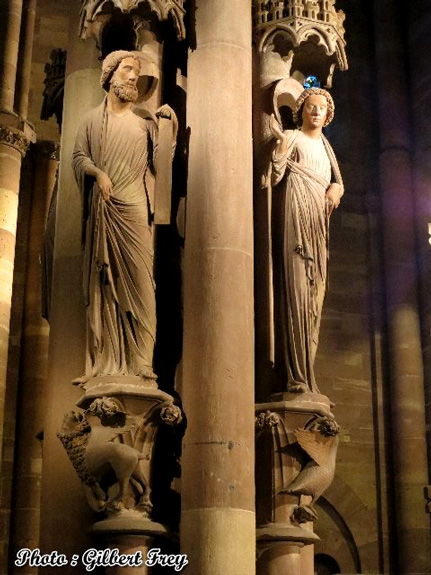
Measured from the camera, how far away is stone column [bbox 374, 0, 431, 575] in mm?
14047

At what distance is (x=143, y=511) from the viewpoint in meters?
5.85

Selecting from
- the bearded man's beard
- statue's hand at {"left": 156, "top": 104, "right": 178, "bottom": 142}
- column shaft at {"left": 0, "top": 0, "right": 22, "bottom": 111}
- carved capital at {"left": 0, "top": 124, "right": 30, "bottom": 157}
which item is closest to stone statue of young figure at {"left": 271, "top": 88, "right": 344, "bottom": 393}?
statue's hand at {"left": 156, "top": 104, "right": 178, "bottom": 142}

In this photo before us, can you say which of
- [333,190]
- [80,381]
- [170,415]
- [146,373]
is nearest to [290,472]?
[170,415]

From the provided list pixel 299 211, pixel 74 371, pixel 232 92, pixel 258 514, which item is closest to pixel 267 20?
pixel 232 92

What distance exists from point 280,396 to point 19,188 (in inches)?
305

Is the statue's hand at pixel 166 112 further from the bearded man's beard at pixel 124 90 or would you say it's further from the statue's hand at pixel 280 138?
the statue's hand at pixel 280 138

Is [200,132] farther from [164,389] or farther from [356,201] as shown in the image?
[356,201]

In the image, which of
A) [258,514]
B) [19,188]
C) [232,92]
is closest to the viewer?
[258,514]

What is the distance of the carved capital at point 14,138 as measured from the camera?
12.5m

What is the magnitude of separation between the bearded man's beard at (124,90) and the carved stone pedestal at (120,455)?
5.93 ft

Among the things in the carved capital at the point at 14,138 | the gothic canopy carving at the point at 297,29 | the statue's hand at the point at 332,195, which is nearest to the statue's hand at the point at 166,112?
the gothic canopy carving at the point at 297,29

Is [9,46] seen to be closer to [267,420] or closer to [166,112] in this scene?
[166,112]

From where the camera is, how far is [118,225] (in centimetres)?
623

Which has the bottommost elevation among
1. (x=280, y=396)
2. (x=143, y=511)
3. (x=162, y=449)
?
(x=143, y=511)
